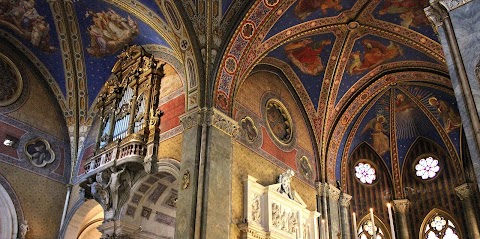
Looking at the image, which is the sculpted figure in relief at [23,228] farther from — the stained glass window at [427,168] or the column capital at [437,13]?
the stained glass window at [427,168]

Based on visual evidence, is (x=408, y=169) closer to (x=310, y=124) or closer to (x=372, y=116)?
(x=372, y=116)

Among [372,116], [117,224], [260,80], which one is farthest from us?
[372,116]

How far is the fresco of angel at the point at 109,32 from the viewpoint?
13562mm

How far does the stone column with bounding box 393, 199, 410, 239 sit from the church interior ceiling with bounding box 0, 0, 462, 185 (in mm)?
2679

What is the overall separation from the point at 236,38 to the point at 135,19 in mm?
3171

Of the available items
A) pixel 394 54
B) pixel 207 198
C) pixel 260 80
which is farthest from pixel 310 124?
pixel 207 198

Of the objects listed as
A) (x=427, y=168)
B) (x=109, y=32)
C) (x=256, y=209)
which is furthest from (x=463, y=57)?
(x=427, y=168)

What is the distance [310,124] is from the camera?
16.3m

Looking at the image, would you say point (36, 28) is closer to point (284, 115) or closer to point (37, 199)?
point (37, 199)

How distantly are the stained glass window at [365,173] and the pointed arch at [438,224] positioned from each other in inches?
110

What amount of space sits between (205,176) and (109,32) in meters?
6.34

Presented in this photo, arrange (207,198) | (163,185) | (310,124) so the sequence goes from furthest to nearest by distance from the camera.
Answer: (310,124) < (163,185) < (207,198)

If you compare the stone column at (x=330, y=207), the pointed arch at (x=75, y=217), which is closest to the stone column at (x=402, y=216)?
the stone column at (x=330, y=207)

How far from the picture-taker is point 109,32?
1416 centimetres
